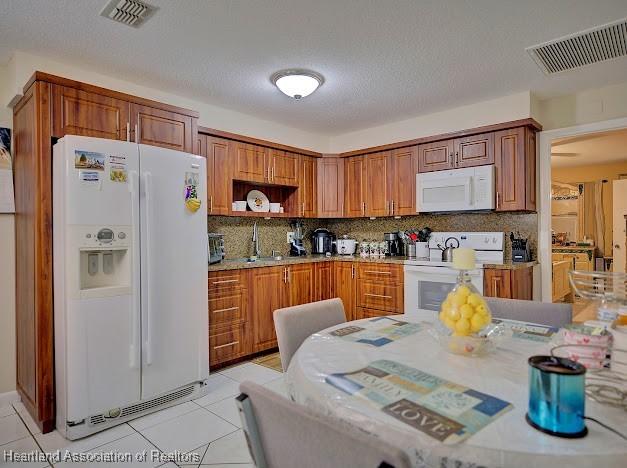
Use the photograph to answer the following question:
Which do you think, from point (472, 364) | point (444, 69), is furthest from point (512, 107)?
point (472, 364)

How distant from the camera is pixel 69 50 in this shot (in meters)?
2.55

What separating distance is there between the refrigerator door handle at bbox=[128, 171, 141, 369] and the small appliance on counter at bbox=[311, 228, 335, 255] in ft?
8.65

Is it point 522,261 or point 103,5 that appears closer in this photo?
point 103,5

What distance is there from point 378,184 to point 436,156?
A: 0.73m

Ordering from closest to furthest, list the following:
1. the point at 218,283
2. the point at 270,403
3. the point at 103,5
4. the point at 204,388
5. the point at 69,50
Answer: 1. the point at 270,403
2. the point at 103,5
3. the point at 69,50
4. the point at 204,388
5. the point at 218,283

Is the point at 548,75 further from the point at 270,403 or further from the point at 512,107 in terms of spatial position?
the point at 270,403

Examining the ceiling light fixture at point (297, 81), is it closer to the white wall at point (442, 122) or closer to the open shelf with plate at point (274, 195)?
the open shelf with plate at point (274, 195)

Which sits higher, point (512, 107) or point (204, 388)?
point (512, 107)

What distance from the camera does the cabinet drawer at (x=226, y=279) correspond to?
3240 millimetres

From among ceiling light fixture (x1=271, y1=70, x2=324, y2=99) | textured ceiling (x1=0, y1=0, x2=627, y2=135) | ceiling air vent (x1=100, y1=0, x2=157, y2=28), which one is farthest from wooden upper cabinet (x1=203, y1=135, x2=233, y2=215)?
ceiling air vent (x1=100, y1=0, x2=157, y2=28)

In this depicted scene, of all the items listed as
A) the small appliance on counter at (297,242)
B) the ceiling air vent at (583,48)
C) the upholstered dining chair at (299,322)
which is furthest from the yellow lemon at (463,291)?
the small appliance on counter at (297,242)

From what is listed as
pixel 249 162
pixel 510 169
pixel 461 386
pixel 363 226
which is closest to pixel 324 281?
pixel 363 226

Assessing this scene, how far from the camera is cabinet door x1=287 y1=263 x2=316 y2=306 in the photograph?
3879 millimetres

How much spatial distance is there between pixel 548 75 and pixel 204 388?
3.56 metres
